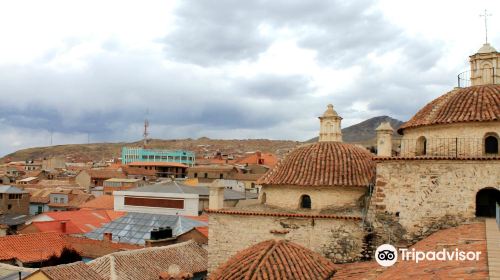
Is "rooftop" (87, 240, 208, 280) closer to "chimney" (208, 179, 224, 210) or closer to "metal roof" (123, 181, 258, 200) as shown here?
"chimney" (208, 179, 224, 210)

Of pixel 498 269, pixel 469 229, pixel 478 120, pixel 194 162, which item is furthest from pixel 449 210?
pixel 194 162

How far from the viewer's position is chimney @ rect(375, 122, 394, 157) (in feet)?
48.6

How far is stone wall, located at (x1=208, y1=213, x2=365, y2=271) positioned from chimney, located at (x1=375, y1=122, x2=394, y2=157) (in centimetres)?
229

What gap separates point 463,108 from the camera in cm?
1438

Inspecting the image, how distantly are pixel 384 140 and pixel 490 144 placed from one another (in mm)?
2956

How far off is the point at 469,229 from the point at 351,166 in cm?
543

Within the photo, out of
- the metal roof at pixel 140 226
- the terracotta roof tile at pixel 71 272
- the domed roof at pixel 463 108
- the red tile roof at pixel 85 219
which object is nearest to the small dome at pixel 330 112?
the domed roof at pixel 463 108

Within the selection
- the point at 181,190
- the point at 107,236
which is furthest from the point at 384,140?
the point at 181,190

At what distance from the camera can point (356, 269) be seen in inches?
477

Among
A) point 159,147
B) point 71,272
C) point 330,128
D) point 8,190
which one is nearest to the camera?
point 71,272

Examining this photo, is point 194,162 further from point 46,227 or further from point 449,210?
point 449,210

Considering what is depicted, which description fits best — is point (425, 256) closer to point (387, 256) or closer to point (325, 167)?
point (387, 256)

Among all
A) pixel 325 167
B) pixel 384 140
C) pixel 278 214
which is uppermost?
pixel 384 140

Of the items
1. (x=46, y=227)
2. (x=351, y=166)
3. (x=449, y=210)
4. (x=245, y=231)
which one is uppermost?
(x=351, y=166)
